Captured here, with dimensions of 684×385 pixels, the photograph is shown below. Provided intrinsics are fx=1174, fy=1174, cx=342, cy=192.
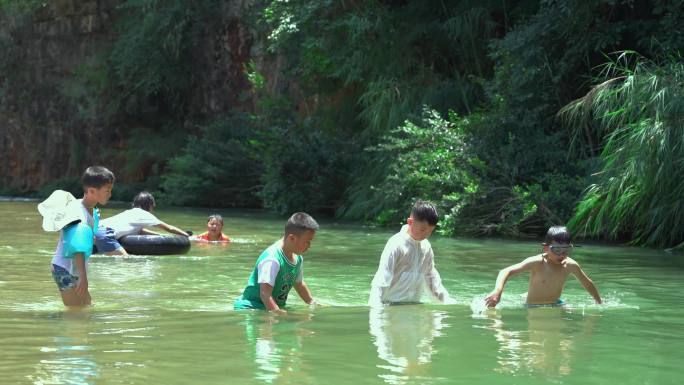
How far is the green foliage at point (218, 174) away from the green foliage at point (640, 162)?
1404cm

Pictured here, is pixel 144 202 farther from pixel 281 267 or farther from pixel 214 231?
pixel 281 267

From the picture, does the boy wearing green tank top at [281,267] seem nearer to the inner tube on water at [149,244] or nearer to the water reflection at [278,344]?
the water reflection at [278,344]

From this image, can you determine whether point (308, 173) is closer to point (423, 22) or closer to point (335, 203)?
point (335, 203)

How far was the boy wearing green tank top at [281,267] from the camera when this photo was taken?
9.17 m

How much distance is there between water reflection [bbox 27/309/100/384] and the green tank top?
1361mm

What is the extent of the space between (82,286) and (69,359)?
83.8 inches

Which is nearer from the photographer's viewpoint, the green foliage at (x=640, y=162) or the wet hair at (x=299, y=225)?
the wet hair at (x=299, y=225)

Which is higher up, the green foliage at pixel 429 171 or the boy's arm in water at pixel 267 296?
the green foliage at pixel 429 171

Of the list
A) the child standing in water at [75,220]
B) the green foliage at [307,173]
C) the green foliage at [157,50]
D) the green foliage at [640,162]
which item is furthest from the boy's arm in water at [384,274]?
the green foliage at [157,50]

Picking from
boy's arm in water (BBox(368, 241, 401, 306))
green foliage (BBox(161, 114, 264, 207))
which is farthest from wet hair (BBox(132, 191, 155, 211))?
green foliage (BBox(161, 114, 264, 207))

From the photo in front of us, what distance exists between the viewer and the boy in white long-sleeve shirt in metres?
9.98

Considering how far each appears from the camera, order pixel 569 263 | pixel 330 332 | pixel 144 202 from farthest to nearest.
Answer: pixel 144 202 → pixel 569 263 → pixel 330 332

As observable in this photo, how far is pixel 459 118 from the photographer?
76.8 ft

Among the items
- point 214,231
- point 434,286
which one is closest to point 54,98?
A: point 214,231
